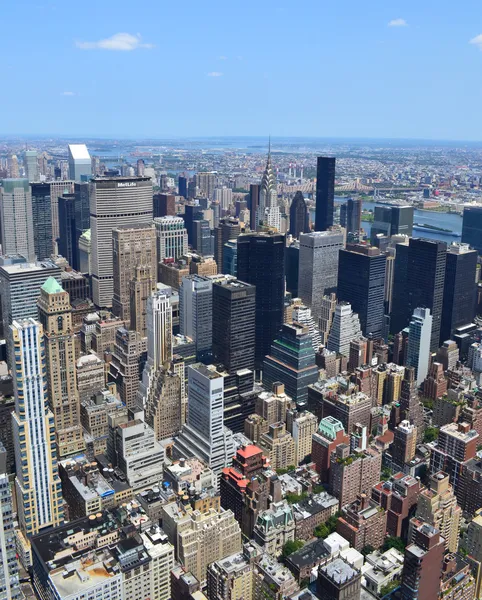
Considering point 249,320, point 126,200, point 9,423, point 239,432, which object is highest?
→ point 126,200

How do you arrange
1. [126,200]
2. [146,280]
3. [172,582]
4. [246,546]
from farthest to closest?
1. [126,200]
2. [146,280]
3. [246,546]
4. [172,582]

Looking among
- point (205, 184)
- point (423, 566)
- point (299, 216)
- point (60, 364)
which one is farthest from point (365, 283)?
point (205, 184)

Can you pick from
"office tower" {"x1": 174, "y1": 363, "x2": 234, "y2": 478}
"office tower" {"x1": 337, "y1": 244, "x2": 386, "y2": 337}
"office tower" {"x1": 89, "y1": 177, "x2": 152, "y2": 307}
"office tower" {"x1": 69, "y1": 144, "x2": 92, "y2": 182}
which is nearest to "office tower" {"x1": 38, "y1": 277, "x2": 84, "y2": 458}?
"office tower" {"x1": 174, "y1": 363, "x2": 234, "y2": 478}

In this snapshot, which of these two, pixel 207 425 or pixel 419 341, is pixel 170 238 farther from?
pixel 207 425

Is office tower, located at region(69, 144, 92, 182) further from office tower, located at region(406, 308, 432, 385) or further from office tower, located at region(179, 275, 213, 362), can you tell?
office tower, located at region(406, 308, 432, 385)

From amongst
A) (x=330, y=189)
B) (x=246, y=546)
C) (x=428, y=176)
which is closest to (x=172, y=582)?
(x=246, y=546)

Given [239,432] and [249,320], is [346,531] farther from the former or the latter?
[249,320]
